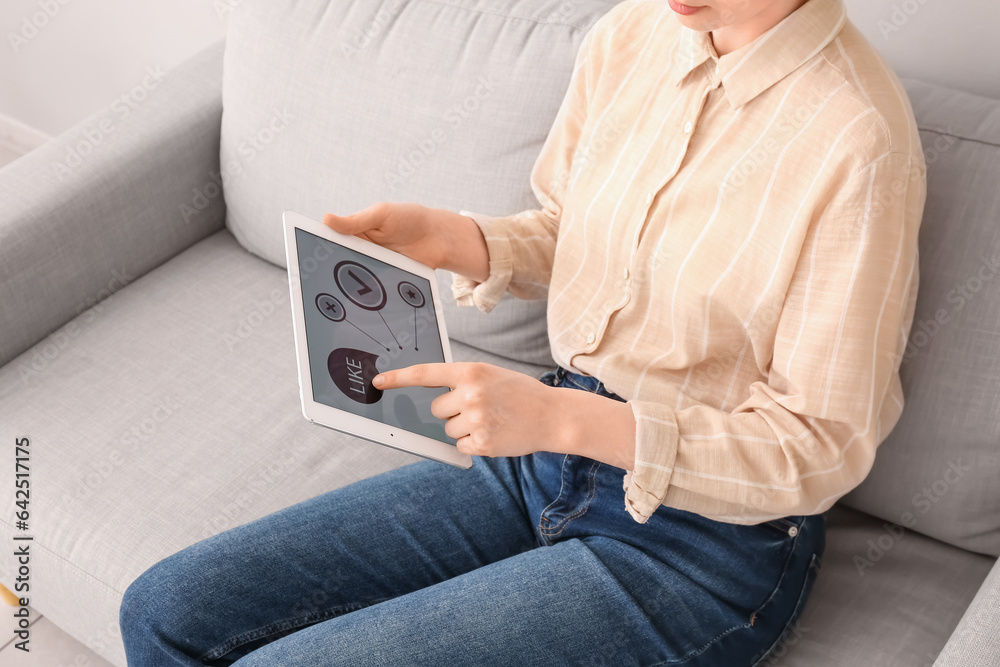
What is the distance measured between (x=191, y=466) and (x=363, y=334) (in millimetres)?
461

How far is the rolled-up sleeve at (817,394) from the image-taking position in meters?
0.78

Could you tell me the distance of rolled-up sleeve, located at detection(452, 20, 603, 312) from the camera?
1.05 meters

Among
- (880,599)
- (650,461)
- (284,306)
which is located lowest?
(880,599)

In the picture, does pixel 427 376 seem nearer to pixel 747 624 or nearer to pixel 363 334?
pixel 363 334

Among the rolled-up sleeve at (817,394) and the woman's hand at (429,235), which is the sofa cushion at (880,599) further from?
the woman's hand at (429,235)

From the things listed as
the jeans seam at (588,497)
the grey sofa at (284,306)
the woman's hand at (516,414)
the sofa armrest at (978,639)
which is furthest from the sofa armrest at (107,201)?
the sofa armrest at (978,639)

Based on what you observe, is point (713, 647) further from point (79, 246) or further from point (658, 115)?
point (79, 246)

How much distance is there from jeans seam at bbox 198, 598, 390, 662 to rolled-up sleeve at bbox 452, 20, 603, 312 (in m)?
0.40

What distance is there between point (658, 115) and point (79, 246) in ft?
3.21

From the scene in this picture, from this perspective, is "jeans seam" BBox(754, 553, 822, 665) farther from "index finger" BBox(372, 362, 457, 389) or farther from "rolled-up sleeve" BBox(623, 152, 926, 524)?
"index finger" BBox(372, 362, 457, 389)

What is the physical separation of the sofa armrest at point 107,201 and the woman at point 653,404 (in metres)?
0.65

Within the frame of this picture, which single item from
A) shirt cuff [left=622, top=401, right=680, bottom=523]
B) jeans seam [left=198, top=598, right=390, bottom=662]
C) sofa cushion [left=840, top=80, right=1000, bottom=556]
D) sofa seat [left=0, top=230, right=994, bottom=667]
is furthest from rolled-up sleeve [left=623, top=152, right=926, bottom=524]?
jeans seam [left=198, top=598, right=390, bottom=662]

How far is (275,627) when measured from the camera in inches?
36.8

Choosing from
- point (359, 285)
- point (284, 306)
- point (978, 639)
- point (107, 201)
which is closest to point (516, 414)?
point (359, 285)
